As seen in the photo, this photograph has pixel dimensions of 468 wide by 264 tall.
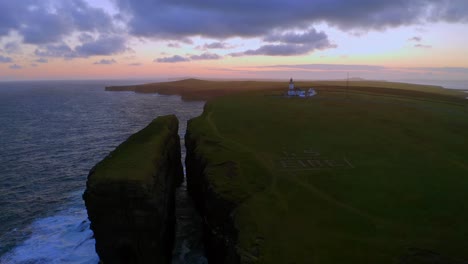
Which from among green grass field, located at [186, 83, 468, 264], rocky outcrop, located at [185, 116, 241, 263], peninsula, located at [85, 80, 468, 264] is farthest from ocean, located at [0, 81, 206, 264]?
green grass field, located at [186, 83, 468, 264]

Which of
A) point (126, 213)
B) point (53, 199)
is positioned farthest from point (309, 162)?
point (53, 199)

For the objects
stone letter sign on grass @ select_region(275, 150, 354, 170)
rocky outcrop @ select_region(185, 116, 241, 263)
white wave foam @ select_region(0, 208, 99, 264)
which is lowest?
white wave foam @ select_region(0, 208, 99, 264)

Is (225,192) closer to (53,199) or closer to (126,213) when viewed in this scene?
(126,213)

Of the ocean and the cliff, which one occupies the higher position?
the cliff

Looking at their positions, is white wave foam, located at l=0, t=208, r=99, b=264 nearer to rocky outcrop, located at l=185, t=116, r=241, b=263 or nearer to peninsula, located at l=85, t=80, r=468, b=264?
rocky outcrop, located at l=185, t=116, r=241, b=263

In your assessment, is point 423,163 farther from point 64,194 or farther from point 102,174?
point 64,194

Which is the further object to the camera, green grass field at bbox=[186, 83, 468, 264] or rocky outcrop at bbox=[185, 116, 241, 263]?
rocky outcrop at bbox=[185, 116, 241, 263]

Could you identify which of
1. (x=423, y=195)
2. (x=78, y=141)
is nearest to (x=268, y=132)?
(x=423, y=195)

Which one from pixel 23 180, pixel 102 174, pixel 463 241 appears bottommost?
pixel 23 180
